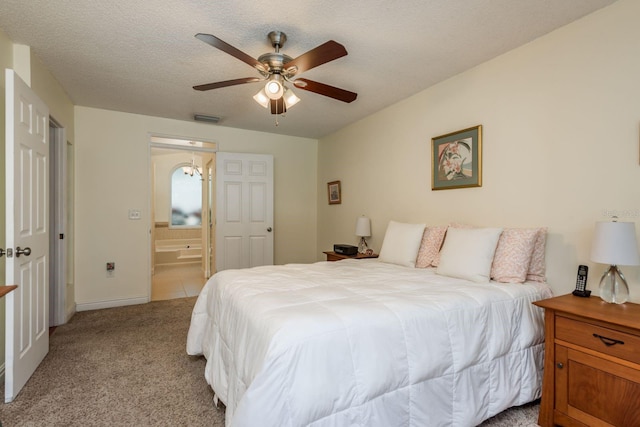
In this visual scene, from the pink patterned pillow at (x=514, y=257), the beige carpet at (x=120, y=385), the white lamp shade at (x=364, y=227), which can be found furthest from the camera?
the white lamp shade at (x=364, y=227)

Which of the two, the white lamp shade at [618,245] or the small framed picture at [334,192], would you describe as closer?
the white lamp shade at [618,245]

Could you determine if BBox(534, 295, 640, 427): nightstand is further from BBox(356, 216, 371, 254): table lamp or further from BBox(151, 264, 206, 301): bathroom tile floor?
BBox(151, 264, 206, 301): bathroom tile floor

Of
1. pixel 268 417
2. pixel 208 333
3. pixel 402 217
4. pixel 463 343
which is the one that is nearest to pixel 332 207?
pixel 402 217

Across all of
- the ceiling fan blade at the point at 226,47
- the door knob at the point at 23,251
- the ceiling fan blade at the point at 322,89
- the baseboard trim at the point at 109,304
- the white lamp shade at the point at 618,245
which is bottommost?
the baseboard trim at the point at 109,304

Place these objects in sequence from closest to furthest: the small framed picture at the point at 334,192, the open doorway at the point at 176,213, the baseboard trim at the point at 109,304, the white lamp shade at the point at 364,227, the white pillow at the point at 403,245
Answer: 1. the white pillow at the point at 403,245
2. the baseboard trim at the point at 109,304
3. the white lamp shade at the point at 364,227
4. the small framed picture at the point at 334,192
5. the open doorway at the point at 176,213

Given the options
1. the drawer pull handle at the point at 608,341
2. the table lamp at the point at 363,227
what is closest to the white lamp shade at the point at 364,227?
the table lamp at the point at 363,227

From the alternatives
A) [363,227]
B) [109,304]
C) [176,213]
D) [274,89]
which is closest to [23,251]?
[274,89]

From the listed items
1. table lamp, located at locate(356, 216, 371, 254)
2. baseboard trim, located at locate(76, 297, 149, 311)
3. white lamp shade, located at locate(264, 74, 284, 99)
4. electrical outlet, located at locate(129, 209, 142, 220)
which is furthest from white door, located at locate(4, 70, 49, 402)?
table lamp, located at locate(356, 216, 371, 254)

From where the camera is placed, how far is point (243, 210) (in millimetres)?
4691

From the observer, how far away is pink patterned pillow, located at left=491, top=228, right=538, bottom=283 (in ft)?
6.92

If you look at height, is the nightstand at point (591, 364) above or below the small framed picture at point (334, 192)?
below

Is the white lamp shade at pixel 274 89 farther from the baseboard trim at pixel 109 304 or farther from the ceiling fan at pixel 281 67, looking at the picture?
the baseboard trim at pixel 109 304

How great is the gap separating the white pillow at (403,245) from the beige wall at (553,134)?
34cm

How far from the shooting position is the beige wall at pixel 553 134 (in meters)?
1.86
